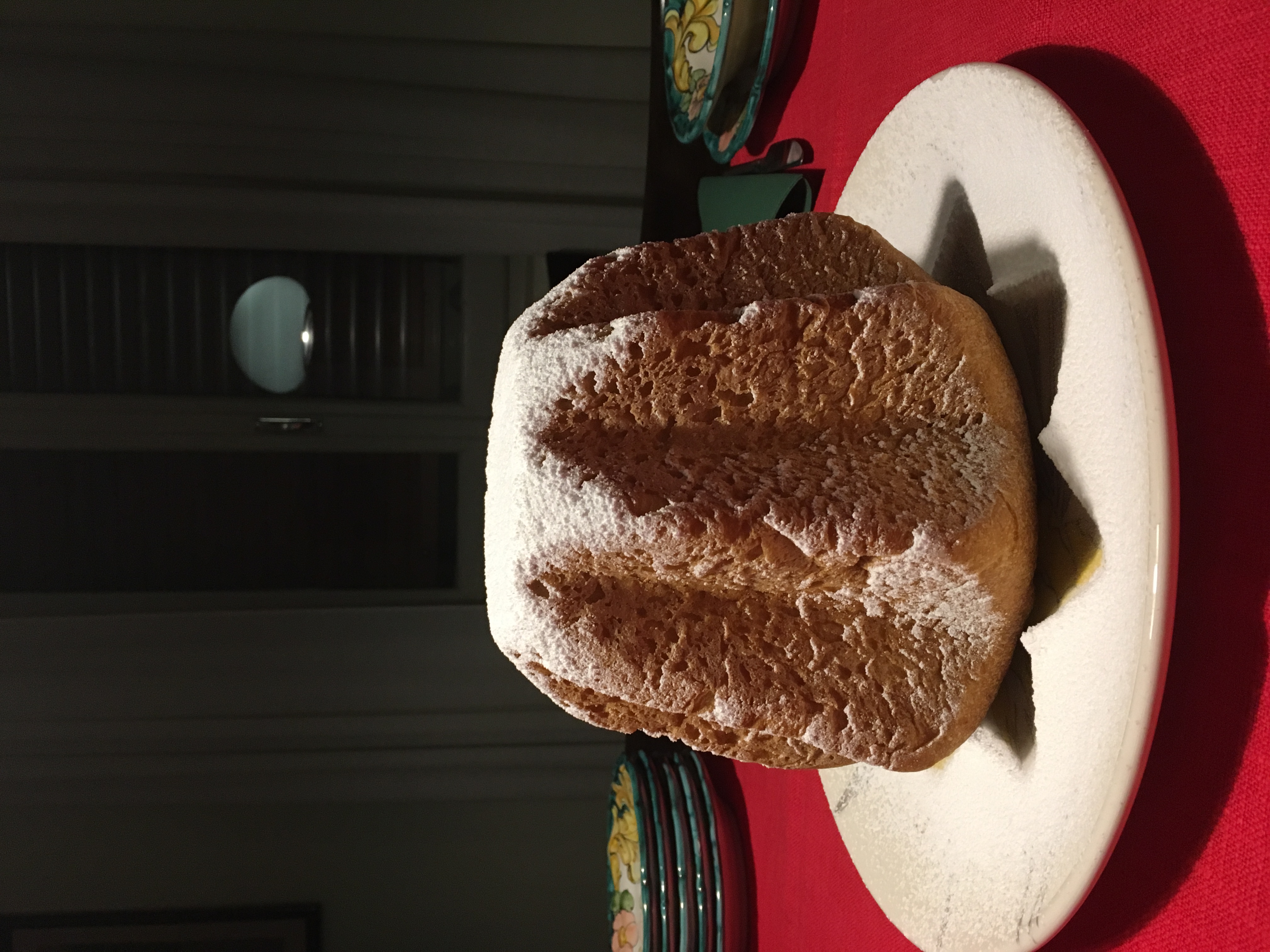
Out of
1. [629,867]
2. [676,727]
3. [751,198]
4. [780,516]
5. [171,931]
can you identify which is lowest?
[171,931]

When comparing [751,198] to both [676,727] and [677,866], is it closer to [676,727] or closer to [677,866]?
[676,727]

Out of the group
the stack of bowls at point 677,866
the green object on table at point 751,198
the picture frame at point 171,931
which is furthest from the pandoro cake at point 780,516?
the picture frame at point 171,931

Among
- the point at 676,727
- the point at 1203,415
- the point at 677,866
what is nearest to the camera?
the point at 1203,415

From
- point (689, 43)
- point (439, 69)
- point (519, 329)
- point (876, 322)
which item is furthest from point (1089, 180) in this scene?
point (439, 69)

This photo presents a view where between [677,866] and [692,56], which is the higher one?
[692,56]

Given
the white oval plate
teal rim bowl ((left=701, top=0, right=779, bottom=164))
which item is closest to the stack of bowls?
the white oval plate

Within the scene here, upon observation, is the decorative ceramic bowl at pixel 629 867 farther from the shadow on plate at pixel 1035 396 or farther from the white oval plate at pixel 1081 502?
the shadow on plate at pixel 1035 396

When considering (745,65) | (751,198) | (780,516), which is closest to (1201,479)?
(780,516)

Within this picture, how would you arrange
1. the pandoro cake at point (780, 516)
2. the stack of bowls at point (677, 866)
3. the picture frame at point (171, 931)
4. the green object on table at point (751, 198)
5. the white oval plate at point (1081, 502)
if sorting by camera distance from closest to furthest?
the white oval plate at point (1081, 502), the pandoro cake at point (780, 516), the green object on table at point (751, 198), the stack of bowls at point (677, 866), the picture frame at point (171, 931)
